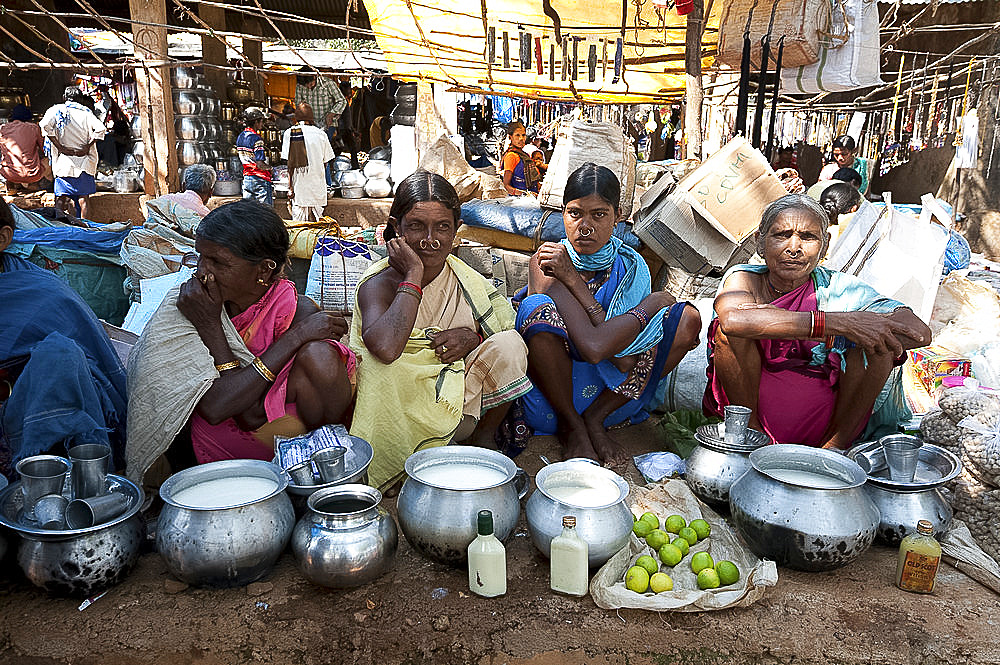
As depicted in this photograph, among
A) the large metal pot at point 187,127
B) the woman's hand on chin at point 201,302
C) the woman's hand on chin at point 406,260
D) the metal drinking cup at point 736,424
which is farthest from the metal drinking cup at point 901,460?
the large metal pot at point 187,127

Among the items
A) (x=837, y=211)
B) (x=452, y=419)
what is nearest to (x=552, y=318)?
(x=452, y=419)

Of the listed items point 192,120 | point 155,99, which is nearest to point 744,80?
point 155,99

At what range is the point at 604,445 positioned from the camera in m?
2.88

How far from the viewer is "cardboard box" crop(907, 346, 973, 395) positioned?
133 inches

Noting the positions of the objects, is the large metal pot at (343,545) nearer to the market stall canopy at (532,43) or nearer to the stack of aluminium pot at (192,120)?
the market stall canopy at (532,43)

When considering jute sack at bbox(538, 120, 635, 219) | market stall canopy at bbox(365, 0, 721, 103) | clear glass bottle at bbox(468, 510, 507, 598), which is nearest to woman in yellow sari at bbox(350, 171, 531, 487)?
clear glass bottle at bbox(468, 510, 507, 598)

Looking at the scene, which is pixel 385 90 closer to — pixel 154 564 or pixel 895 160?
pixel 895 160

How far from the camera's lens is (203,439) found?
2396 mm

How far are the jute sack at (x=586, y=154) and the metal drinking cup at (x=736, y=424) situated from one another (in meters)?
2.35

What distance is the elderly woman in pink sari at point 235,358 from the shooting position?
226cm

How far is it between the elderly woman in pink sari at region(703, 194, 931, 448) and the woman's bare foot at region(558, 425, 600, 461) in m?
0.57

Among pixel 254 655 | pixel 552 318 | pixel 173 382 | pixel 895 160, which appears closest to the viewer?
pixel 254 655

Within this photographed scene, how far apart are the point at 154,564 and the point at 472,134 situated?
430 inches

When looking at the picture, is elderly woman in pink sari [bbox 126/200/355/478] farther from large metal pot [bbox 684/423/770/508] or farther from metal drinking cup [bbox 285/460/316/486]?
large metal pot [bbox 684/423/770/508]
